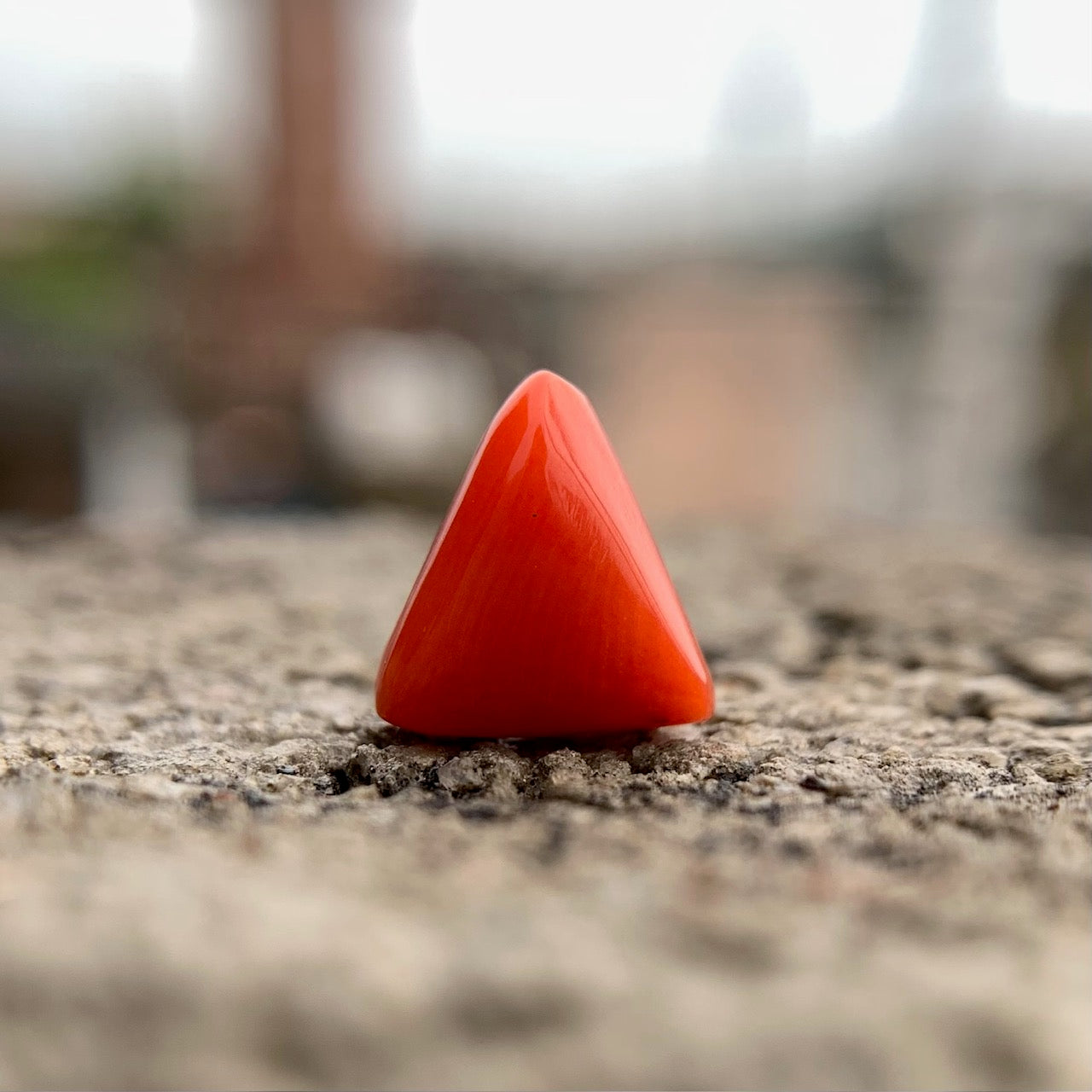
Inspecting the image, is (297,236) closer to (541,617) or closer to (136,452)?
(136,452)

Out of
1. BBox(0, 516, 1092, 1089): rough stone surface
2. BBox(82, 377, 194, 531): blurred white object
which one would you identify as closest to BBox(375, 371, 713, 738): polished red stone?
BBox(0, 516, 1092, 1089): rough stone surface

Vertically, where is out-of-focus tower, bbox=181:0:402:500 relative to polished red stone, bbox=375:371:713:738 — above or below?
above

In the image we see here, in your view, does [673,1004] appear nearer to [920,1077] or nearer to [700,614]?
[920,1077]

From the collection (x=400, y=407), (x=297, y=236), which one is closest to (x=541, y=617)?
(x=400, y=407)

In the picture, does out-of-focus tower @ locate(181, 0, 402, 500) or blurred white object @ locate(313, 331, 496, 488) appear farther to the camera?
out-of-focus tower @ locate(181, 0, 402, 500)

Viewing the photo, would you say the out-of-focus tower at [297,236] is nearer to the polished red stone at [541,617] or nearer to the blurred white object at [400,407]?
the blurred white object at [400,407]

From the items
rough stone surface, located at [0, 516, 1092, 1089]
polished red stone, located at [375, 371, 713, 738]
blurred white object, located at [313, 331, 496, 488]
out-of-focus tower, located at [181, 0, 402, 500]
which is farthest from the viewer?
out-of-focus tower, located at [181, 0, 402, 500]

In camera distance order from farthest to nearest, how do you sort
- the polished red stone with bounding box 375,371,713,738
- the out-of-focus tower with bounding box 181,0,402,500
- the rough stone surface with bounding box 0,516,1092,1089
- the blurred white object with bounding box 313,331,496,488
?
the out-of-focus tower with bounding box 181,0,402,500, the blurred white object with bounding box 313,331,496,488, the polished red stone with bounding box 375,371,713,738, the rough stone surface with bounding box 0,516,1092,1089

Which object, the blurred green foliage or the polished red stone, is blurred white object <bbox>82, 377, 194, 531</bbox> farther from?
the polished red stone
